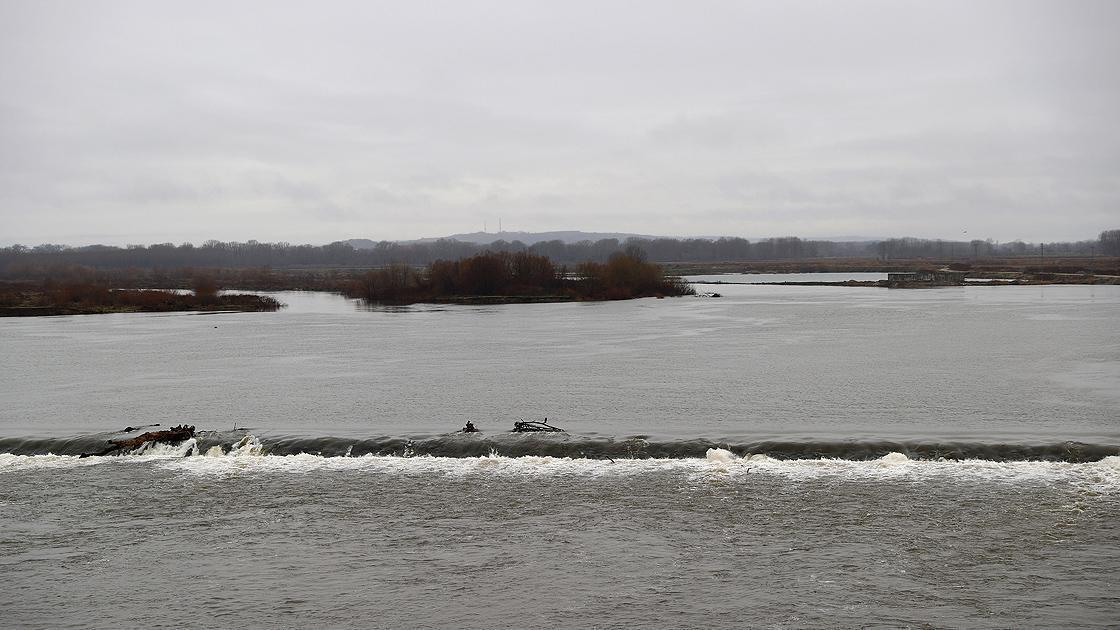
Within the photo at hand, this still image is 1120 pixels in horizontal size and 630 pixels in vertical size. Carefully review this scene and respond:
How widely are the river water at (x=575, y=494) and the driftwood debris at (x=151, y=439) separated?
30cm

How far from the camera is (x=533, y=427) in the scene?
56.9 feet

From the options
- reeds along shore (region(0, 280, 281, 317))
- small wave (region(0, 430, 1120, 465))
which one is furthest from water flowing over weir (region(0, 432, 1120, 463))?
reeds along shore (region(0, 280, 281, 317))

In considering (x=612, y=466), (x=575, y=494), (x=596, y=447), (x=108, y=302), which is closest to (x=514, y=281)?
(x=108, y=302)

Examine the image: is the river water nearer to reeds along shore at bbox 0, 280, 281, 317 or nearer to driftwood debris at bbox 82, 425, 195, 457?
driftwood debris at bbox 82, 425, 195, 457

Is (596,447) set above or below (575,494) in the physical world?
above

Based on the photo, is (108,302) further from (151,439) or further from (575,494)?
(575,494)

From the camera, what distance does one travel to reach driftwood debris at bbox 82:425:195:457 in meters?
16.1

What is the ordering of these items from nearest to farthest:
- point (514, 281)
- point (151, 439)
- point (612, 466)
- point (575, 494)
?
point (575, 494)
point (612, 466)
point (151, 439)
point (514, 281)

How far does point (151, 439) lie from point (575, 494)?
863cm

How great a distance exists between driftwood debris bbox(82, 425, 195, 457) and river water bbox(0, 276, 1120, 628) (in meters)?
0.30

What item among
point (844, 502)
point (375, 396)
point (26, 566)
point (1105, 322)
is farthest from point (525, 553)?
point (1105, 322)

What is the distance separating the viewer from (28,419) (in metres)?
19.5

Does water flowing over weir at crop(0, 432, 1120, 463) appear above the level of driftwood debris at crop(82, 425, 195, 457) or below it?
below

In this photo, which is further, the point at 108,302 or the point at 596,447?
the point at 108,302
